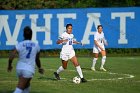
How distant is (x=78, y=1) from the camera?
38.7 meters

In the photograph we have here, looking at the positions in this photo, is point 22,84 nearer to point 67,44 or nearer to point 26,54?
point 26,54

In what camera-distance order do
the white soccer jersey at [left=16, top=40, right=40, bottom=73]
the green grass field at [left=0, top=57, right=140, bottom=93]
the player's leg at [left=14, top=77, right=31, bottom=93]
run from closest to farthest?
the player's leg at [left=14, top=77, right=31, bottom=93]
the white soccer jersey at [left=16, top=40, right=40, bottom=73]
the green grass field at [left=0, top=57, right=140, bottom=93]

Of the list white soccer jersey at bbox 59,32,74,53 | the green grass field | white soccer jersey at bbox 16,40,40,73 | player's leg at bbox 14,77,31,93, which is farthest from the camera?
white soccer jersey at bbox 59,32,74,53

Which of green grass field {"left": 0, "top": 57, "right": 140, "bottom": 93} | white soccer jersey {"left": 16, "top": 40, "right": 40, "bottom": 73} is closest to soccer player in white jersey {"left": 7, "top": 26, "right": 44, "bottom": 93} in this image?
white soccer jersey {"left": 16, "top": 40, "right": 40, "bottom": 73}

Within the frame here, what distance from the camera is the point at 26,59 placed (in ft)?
42.8

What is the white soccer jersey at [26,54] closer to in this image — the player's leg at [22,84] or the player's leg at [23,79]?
the player's leg at [23,79]

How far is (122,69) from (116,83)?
6.24 meters

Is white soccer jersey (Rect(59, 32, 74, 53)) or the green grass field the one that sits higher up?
white soccer jersey (Rect(59, 32, 74, 53))

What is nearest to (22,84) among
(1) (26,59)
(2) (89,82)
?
(1) (26,59)

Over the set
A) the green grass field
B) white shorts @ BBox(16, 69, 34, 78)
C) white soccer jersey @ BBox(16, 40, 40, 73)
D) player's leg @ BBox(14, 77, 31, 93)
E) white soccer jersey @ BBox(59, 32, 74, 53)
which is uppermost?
white soccer jersey @ BBox(16, 40, 40, 73)

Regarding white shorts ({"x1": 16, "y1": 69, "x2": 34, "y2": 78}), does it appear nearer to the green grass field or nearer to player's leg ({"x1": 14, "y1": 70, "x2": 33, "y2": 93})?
player's leg ({"x1": 14, "y1": 70, "x2": 33, "y2": 93})

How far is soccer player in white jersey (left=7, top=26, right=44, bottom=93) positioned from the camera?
12.9m

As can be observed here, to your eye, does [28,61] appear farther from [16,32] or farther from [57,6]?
[57,6]

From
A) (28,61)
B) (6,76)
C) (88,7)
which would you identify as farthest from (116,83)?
(88,7)
